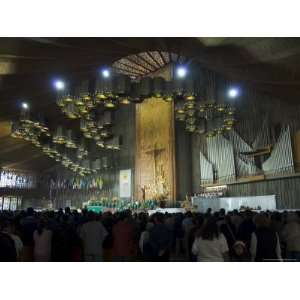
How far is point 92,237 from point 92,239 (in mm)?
30

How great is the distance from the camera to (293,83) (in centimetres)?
1070

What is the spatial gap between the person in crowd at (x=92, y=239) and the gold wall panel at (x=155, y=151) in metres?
12.7

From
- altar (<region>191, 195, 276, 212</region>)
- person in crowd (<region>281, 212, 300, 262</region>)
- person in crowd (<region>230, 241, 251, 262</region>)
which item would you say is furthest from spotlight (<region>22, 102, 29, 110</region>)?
person in crowd (<region>230, 241, 251, 262</region>)

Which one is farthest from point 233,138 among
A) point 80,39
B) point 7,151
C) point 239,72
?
point 7,151

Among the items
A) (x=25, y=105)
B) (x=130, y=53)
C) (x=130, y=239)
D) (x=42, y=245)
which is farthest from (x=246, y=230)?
(x=25, y=105)

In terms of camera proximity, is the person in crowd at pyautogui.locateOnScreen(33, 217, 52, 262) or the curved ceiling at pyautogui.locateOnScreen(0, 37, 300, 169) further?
the curved ceiling at pyautogui.locateOnScreen(0, 37, 300, 169)

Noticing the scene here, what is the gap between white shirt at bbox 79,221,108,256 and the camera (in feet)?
16.2

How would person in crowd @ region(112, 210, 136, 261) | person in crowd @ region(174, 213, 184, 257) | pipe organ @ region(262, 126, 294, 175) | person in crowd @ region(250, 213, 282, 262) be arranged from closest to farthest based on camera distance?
person in crowd @ region(250, 213, 282, 262)
person in crowd @ region(112, 210, 136, 261)
person in crowd @ region(174, 213, 184, 257)
pipe organ @ region(262, 126, 294, 175)

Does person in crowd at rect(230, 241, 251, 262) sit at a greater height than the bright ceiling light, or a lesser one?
lesser

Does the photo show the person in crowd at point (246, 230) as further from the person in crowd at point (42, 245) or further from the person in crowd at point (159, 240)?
the person in crowd at point (42, 245)

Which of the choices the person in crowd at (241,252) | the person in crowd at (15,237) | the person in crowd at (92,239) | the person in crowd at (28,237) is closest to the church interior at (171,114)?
the person in crowd at (92,239)

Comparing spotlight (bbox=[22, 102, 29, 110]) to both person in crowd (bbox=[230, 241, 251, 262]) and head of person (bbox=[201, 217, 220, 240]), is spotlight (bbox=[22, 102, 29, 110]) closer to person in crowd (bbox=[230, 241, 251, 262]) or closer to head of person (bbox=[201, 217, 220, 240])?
head of person (bbox=[201, 217, 220, 240])

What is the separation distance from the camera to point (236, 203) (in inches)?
552

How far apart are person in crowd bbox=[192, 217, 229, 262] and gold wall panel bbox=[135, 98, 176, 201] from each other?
13956 mm
